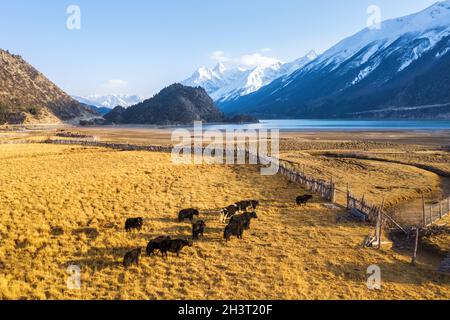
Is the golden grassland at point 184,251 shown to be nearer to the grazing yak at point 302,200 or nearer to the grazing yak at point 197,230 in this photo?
the grazing yak at point 302,200

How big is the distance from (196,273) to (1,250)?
8932 mm

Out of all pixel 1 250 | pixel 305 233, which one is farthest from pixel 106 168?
pixel 305 233

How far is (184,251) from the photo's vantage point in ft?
55.8

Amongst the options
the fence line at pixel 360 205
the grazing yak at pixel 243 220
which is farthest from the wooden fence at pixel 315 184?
the grazing yak at pixel 243 220

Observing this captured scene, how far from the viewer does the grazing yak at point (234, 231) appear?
1861 cm

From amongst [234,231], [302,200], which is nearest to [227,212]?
[234,231]

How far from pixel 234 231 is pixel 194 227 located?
2.10 meters

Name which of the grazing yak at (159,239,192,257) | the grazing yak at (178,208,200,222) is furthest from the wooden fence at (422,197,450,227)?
the grazing yak at (159,239,192,257)

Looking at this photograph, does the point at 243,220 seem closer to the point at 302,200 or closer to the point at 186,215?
the point at 186,215

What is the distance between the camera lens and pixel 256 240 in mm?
18719

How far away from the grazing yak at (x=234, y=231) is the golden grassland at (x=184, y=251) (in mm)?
480

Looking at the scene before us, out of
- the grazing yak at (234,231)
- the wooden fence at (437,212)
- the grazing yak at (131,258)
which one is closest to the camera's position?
the grazing yak at (131,258)
